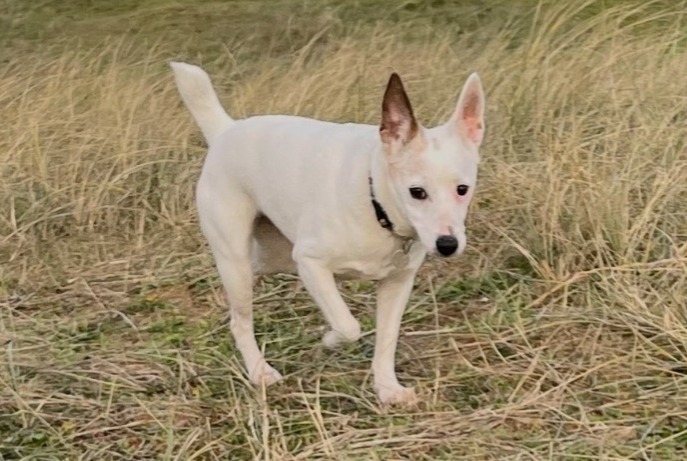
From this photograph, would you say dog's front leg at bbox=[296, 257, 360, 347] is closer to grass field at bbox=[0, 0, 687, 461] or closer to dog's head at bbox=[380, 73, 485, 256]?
grass field at bbox=[0, 0, 687, 461]

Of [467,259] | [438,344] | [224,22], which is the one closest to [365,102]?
[467,259]

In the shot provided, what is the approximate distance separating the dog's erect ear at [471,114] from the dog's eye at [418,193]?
0.75ft

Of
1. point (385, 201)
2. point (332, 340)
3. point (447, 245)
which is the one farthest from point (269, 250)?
point (447, 245)

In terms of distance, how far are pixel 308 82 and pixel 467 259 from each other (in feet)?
6.97

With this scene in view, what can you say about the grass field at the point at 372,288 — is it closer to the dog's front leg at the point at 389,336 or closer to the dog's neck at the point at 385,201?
the dog's front leg at the point at 389,336

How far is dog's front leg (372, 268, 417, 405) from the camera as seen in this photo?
3328mm

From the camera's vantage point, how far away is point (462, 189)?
9.68ft

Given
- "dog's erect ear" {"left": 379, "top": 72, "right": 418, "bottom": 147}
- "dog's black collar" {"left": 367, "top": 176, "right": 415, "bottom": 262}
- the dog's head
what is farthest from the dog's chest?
"dog's erect ear" {"left": 379, "top": 72, "right": 418, "bottom": 147}

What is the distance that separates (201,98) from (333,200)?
31.3 inches

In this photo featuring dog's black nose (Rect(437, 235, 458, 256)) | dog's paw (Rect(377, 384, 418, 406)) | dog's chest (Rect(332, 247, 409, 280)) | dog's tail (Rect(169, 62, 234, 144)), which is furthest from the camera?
dog's tail (Rect(169, 62, 234, 144))

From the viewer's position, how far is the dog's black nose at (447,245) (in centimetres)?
286

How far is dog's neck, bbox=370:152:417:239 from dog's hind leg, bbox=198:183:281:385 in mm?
581

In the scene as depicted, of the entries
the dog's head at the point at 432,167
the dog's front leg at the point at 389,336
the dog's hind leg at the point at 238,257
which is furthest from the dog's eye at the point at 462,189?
the dog's hind leg at the point at 238,257

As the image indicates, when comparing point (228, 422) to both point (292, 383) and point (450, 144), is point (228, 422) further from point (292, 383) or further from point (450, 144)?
point (450, 144)
